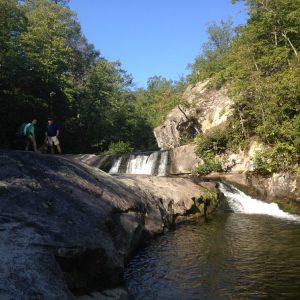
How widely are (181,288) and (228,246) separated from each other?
3.57 metres

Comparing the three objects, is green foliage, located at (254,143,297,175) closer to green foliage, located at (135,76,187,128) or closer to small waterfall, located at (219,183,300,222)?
small waterfall, located at (219,183,300,222)

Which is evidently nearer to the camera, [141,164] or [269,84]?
[269,84]

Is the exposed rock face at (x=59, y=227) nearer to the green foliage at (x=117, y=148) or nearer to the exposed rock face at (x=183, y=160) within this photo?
the exposed rock face at (x=183, y=160)

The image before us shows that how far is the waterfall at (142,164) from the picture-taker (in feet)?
85.6

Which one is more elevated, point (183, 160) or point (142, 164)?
point (183, 160)

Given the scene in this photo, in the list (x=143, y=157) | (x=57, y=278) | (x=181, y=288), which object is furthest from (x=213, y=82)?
(x=57, y=278)

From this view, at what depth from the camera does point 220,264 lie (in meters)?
9.53

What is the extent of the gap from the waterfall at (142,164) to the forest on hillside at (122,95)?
3.03 meters

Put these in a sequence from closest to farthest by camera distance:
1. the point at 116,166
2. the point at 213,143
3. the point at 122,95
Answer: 1. the point at 213,143
2. the point at 116,166
3. the point at 122,95

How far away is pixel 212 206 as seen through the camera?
17484 millimetres

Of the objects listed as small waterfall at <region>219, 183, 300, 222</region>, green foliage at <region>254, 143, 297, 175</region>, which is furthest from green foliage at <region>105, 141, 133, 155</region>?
small waterfall at <region>219, 183, 300, 222</region>

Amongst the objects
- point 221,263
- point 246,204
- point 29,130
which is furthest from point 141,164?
point 221,263

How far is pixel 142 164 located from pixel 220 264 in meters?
17.0

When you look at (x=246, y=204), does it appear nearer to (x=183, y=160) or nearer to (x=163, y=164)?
(x=183, y=160)
